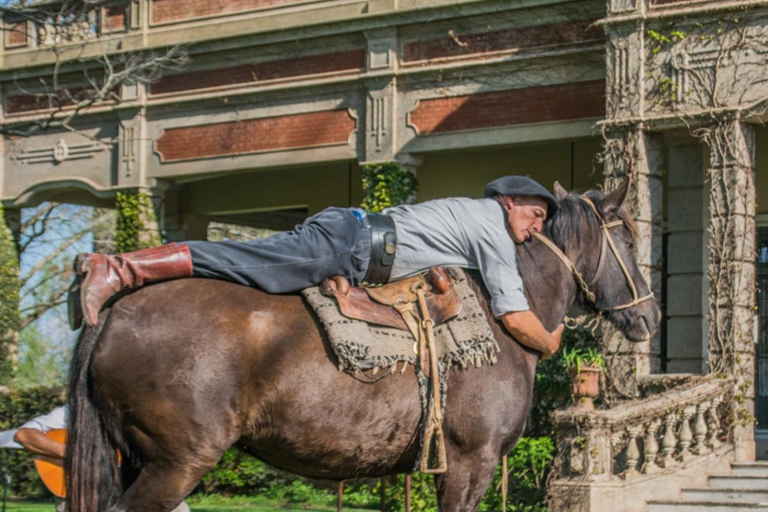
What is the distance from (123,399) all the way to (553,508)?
786 cm

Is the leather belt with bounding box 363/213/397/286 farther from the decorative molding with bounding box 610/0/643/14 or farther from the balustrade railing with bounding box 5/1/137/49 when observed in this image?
the balustrade railing with bounding box 5/1/137/49

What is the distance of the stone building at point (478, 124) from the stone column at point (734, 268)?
0.02m

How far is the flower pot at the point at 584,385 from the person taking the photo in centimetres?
1290

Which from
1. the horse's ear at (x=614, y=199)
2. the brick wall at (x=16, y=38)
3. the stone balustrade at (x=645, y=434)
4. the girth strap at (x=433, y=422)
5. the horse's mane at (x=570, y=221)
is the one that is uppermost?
the brick wall at (x=16, y=38)

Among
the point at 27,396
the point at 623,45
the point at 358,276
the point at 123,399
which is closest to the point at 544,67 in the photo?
the point at 623,45

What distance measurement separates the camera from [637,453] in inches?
494

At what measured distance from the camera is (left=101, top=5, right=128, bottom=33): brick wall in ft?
64.3

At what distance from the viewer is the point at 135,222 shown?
1900 centimetres

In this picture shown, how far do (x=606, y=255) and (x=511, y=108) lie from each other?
394 inches

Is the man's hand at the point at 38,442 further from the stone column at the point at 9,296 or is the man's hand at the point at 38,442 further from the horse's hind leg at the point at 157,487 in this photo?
the stone column at the point at 9,296

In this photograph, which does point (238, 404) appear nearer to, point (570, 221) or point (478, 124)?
point (570, 221)

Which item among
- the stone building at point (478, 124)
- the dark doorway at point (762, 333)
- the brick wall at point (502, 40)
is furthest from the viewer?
the dark doorway at point (762, 333)

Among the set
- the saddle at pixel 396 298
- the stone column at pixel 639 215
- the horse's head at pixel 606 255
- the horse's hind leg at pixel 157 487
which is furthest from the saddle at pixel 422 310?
the stone column at pixel 639 215

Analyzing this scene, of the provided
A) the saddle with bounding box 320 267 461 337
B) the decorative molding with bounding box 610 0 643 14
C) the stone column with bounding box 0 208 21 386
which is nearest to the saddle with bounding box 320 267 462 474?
the saddle with bounding box 320 267 461 337
